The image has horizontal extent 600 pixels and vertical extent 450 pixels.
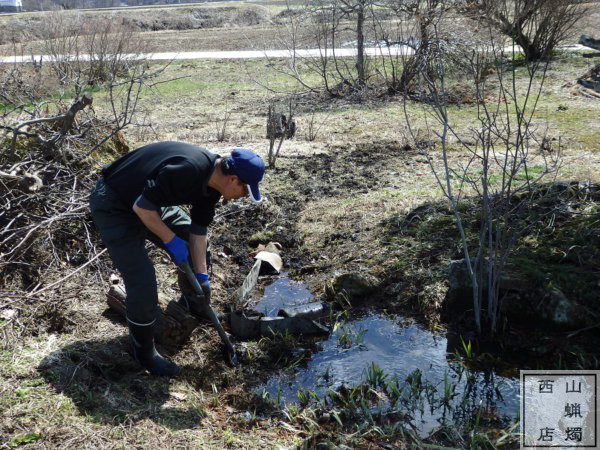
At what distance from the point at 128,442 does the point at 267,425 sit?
817 mm

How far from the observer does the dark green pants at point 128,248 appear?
11.3 ft

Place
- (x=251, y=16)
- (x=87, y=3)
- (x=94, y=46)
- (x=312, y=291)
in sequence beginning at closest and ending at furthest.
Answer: (x=312, y=291), (x=94, y=46), (x=251, y=16), (x=87, y=3)

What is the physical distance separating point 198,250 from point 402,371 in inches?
65.2

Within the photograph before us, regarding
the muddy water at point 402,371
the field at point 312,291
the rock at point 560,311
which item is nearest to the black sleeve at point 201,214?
the field at point 312,291

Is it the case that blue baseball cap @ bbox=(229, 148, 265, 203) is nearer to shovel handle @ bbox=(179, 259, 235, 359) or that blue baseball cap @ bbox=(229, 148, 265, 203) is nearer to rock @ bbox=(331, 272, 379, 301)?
shovel handle @ bbox=(179, 259, 235, 359)

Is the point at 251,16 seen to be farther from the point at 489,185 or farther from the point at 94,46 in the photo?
the point at 489,185

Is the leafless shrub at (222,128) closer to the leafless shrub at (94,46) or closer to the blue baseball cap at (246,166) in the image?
the leafless shrub at (94,46)

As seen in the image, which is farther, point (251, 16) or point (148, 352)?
point (251, 16)

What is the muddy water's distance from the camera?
347cm

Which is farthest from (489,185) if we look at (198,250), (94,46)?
(94,46)

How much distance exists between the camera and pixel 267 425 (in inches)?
132

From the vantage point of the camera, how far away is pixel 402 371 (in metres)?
3.88

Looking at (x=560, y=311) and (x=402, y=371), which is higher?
(x=560, y=311)

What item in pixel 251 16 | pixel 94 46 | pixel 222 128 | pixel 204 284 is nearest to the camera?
pixel 204 284
